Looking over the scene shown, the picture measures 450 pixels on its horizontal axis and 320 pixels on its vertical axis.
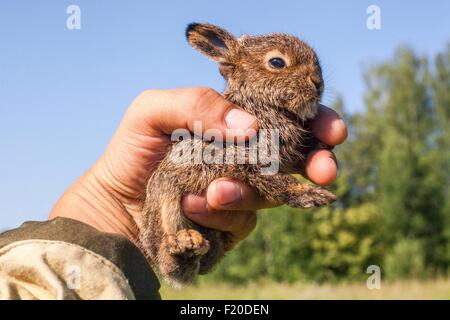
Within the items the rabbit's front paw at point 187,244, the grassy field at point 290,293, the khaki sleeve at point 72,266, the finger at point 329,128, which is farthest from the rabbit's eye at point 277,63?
the grassy field at point 290,293

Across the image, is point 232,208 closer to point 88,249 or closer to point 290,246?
point 88,249

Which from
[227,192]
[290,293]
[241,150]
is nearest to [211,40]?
[241,150]

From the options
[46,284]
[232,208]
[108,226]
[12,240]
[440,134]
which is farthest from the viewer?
[440,134]

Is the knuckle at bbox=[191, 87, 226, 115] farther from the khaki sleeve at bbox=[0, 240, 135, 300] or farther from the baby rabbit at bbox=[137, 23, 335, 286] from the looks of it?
the khaki sleeve at bbox=[0, 240, 135, 300]

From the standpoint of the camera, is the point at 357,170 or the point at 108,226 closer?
the point at 108,226

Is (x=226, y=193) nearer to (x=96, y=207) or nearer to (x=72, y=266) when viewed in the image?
(x=96, y=207)

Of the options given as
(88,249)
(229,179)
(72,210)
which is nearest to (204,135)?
(229,179)
